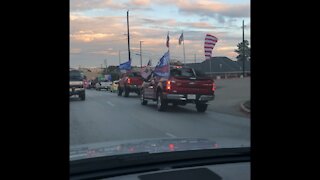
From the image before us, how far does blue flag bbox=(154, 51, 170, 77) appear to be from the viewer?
18.0 m

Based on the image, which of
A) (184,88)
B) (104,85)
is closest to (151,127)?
(184,88)

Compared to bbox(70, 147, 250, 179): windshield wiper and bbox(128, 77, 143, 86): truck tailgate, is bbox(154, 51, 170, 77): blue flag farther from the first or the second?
bbox(70, 147, 250, 179): windshield wiper

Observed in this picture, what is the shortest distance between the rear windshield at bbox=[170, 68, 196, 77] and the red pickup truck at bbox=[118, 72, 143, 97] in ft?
32.8

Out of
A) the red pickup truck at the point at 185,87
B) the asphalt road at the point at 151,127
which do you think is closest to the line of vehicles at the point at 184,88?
the red pickup truck at the point at 185,87

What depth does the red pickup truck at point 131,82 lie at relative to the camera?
29228 millimetres

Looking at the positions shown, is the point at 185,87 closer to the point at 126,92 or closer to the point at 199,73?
the point at 199,73

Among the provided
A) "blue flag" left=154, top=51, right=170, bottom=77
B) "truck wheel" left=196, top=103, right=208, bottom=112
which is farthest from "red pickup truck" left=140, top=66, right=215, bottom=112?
"truck wheel" left=196, top=103, right=208, bottom=112

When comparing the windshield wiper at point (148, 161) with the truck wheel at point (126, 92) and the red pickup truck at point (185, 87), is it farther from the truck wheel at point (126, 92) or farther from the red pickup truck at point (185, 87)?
the truck wheel at point (126, 92)

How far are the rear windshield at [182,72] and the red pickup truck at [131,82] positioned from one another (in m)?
10.0
